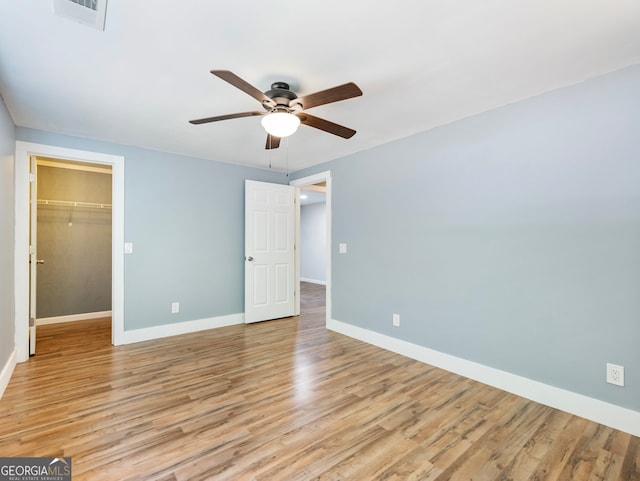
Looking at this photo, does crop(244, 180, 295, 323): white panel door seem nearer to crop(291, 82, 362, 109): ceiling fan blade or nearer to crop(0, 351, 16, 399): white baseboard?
crop(0, 351, 16, 399): white baseboard

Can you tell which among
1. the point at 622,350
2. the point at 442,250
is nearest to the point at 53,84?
the point at 442,250

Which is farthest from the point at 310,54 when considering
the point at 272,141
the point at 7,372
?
the point at 7,372

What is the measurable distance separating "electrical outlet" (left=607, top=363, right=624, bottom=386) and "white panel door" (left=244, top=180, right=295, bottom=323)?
3.71m

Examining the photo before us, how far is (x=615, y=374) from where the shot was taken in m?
2.07

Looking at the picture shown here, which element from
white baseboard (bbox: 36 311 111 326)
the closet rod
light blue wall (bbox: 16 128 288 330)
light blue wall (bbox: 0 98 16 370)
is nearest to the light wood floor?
light blue wall (bbox: 0 98 16 370)

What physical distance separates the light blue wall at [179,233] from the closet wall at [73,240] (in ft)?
5.68

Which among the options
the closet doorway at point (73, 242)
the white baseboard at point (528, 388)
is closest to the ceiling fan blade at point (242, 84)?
the white baseboard at point (528, 388)

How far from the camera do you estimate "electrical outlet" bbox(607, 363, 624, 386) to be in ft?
6.72

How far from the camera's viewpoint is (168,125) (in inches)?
121

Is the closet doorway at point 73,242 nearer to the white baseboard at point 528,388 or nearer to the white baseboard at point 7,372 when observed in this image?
the white baseboard at point 7,372

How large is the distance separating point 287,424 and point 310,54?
2370 mm

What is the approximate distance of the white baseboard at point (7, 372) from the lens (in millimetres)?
2440

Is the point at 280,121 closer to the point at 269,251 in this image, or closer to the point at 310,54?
the point at 310,54

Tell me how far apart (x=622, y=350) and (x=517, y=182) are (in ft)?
4.40
